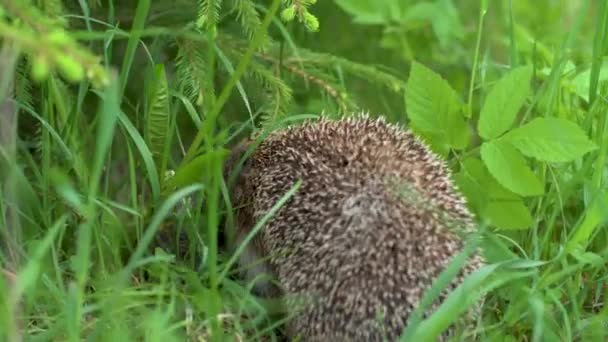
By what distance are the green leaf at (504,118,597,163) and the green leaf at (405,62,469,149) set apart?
1.01ft

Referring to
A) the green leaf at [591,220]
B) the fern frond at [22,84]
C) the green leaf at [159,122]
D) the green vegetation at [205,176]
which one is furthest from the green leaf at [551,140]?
the fern frond at [22,84]

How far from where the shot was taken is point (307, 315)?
3.53 meters

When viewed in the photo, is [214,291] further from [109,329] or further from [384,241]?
[384,241]

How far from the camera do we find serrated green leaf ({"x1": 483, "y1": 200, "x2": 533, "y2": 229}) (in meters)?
3.94

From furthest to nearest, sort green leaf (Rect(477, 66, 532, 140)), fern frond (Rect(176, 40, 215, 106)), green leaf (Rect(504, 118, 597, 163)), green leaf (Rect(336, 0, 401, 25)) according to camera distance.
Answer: green leaf (Rect(336, 0, 401, 25)) → fern frond (Rect(176, 40, 215, 106)) → green leaf (Rect(477, 66, 532, 140)) → green leaf (Rect(504, 118, 597, 163))

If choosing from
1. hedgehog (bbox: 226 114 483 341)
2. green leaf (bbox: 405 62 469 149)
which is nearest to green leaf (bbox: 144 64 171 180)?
hedgehog (bbox: 226 114 483 341)

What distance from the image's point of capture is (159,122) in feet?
13.2

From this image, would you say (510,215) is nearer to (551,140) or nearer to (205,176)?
(551,140)

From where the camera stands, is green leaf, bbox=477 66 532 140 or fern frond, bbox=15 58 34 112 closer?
green leaf, bbox=477 66 532 140

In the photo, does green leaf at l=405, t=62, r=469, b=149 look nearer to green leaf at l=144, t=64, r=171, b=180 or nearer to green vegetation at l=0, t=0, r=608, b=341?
green vegetation at l=0, t=0, r=608, b=341

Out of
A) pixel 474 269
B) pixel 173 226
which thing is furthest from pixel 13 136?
pixel 474 269

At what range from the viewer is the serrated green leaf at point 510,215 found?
3936mm

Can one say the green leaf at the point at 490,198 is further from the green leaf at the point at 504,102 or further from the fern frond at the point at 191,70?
the fern frond at the point at 191,70

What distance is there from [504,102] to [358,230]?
893 millimetres
